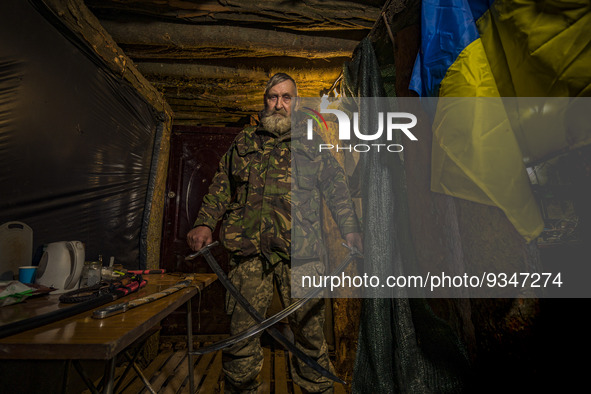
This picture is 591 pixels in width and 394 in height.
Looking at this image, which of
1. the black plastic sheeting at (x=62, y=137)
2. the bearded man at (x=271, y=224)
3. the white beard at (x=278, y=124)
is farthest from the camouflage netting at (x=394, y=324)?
the black plastic sheeting at (x=62, y=137)

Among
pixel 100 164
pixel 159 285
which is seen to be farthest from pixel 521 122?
pixel 100 164

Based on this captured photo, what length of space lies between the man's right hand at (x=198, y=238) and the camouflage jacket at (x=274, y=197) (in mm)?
66

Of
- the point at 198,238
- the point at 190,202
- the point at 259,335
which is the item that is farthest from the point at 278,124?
the point at 190,202

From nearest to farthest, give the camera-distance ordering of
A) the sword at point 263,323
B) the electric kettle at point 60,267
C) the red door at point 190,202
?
1. the electric kettle at point 60,267
2. the sword at point 263,323
3. the red door at point 190,202

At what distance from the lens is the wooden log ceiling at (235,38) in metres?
2.44

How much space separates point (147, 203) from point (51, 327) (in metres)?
2.78

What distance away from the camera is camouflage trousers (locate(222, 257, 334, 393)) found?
1748mm

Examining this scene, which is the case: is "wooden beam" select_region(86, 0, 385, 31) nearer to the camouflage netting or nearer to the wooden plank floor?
the camouflage netting

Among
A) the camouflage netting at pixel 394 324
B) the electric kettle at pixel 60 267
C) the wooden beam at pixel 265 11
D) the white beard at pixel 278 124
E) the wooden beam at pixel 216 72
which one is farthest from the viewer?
the wooden beam at pixel 216 72

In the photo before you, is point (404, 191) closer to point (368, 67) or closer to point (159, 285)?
point (368, 67)

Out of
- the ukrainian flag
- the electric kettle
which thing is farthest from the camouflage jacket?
the ukrainian flag

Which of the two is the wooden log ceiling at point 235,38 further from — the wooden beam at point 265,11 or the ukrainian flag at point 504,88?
the ukrainian flag at point 504,88

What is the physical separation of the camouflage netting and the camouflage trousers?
305mm

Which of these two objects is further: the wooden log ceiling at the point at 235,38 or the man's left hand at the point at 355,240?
the wooden log ceiling at the point at 235,38
